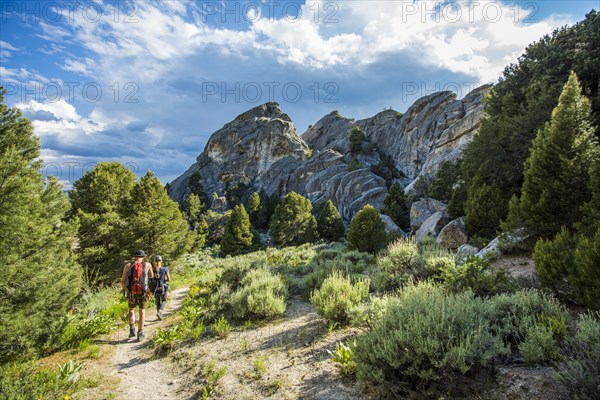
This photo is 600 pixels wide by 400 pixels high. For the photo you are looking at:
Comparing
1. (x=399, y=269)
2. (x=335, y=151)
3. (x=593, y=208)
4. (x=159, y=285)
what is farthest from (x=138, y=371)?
(x=335, y=151)

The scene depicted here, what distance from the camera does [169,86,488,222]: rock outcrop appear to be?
156ft

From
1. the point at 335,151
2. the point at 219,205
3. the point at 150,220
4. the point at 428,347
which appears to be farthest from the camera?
the point at 335,151

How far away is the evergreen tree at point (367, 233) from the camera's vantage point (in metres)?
17.6

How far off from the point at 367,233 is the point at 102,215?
609 inches

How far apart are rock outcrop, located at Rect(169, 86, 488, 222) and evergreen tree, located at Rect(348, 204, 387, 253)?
75.4 ft

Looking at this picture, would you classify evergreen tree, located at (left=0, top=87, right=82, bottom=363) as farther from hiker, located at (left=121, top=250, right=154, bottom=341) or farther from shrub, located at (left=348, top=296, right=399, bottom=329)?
shrub, located at (left=348, top=296, right=399, bottom=329)

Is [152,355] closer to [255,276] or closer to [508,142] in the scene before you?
[255,276]

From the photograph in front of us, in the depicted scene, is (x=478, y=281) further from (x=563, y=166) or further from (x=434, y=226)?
(x=434, y=226)

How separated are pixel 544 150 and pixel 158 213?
19.1 meters

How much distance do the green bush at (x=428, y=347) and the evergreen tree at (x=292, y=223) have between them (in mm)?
31899

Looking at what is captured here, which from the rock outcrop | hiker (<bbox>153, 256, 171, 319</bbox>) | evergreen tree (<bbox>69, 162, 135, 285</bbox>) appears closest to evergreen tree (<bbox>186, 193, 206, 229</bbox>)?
the rock outcrop

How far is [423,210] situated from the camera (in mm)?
24141

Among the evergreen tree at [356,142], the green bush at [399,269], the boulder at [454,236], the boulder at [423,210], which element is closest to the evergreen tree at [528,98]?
the boulder at [454,236]

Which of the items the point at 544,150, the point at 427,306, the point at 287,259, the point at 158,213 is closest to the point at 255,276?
the point at 427,306
